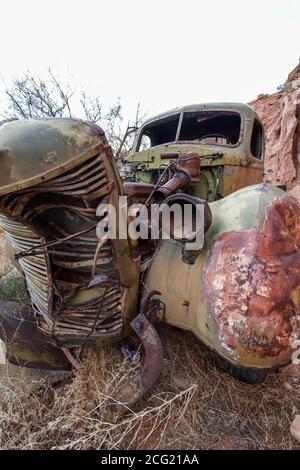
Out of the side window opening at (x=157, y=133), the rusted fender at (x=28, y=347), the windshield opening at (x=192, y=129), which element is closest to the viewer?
the rusted fender at (x=28, y=347)

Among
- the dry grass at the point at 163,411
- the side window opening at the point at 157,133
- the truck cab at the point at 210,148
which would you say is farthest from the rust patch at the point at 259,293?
the side window opening at the point at 157,133

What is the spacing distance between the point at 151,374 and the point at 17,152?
4.48 feet

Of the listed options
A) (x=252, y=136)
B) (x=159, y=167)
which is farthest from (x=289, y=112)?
(x=159, y=167)

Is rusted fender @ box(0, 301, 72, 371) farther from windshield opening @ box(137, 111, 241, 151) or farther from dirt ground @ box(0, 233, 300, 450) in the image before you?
windshield opening @ box(137, 111, 241, 151)

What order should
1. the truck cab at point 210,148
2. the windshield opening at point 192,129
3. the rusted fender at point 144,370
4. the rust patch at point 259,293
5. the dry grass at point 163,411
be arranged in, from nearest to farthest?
1. the rust patch at point 259,293
2. the dry grass at point 163,411
3. the rusted fender at point 144,370
4. the truck cab at point 210,148
5. the windshield opening at point 192,129

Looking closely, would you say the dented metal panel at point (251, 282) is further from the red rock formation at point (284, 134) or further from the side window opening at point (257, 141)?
the red rock formation at point (284, 134)

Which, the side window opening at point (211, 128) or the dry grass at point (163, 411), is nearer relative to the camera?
the dry grass at point (163, 411)

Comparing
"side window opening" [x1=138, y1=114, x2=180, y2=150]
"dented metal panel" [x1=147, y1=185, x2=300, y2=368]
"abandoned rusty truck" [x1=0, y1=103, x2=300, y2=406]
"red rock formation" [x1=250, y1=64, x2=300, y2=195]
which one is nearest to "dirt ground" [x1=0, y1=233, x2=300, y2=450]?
"abandoned rusty truck" [x1=0, y1=103, x2=300, y2=406]

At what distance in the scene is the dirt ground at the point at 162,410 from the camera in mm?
1684

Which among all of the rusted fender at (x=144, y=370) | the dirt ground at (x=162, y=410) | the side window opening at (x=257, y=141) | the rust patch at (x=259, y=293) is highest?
the side window opening at (x=257, y=141)

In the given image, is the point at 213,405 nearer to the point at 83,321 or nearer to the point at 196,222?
the point at 83,321

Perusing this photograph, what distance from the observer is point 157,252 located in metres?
2.11

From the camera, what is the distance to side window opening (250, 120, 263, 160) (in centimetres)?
421
